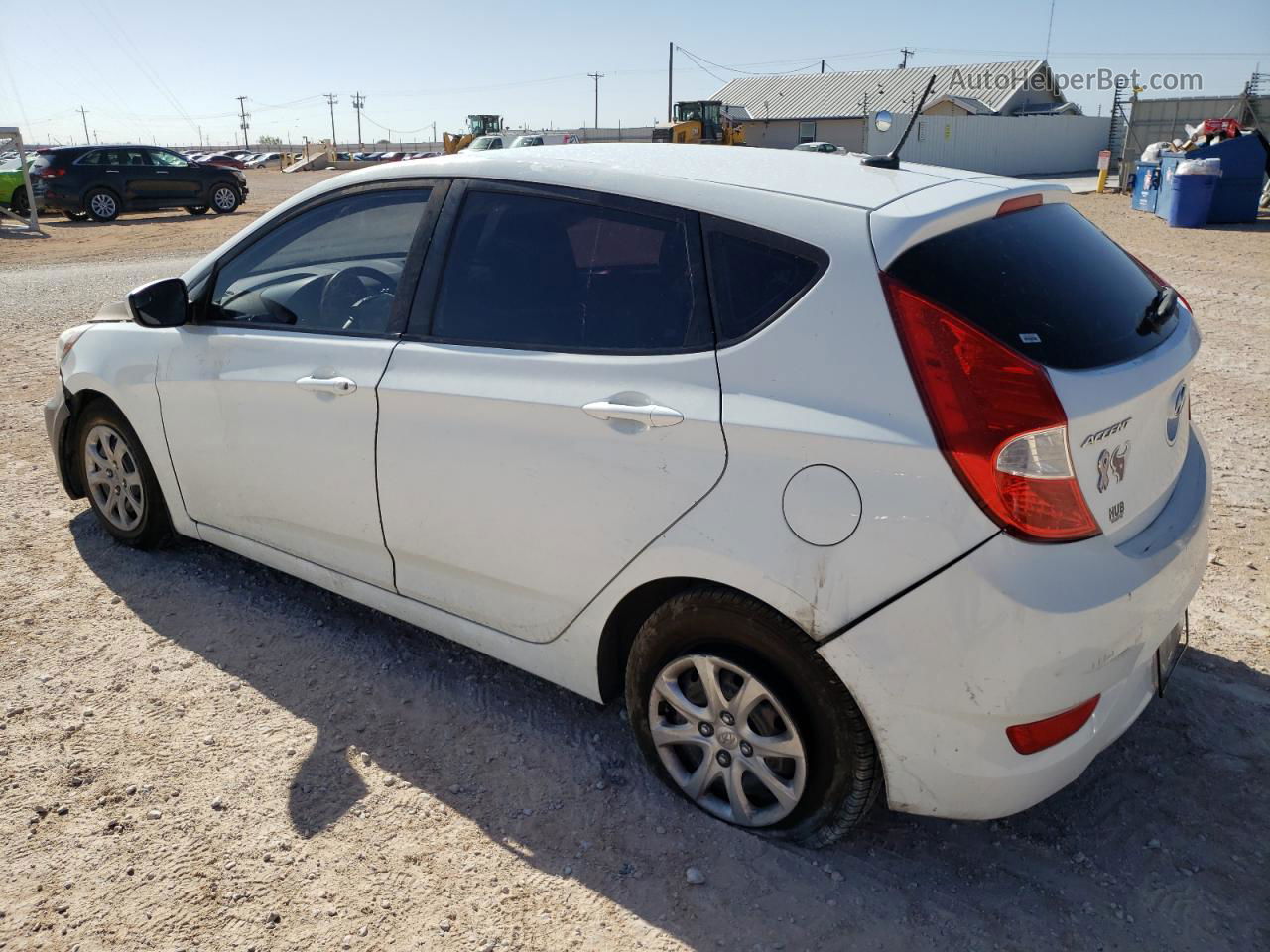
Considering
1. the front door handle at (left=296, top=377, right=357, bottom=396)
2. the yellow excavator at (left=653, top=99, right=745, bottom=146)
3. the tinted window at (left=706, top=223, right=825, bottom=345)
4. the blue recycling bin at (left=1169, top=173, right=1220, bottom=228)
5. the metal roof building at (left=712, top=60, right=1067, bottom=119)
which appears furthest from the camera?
the metal roof building at (left=712, top=60, right=1067, bottom=119)

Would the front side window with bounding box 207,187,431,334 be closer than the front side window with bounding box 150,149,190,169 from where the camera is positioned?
Yes

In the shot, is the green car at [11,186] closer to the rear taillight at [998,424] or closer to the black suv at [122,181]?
the black suv at [122,181]

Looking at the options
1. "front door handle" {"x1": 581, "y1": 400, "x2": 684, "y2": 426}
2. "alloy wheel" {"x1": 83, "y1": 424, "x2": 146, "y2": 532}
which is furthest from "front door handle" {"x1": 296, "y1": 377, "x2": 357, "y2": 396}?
"alloy wheel" {"x1": 83, "y1": 424, "x2": 146, "y2": 532}

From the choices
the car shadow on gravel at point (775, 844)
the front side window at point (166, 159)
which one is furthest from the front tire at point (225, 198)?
the car shadow on gravel at point (775, 844)

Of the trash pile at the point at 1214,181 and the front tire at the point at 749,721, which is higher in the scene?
the trash pile at the point at 1214,181

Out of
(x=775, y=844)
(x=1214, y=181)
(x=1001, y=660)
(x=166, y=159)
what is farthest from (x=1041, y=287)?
(x=166, y=159)

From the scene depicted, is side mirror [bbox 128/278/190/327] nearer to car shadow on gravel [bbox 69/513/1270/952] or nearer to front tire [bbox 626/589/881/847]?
car shadow on gravel [bbox 69/513/1270/952]

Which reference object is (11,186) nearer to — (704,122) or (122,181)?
(122,181)

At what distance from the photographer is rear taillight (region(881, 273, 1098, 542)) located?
203 cm

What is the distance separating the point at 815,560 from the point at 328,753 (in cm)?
174

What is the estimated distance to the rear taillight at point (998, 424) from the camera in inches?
79.9

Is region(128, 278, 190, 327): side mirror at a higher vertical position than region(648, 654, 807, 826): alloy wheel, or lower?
higher

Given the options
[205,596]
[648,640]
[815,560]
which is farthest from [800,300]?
[205,596]

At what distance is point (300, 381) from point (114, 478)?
161 centimetres
